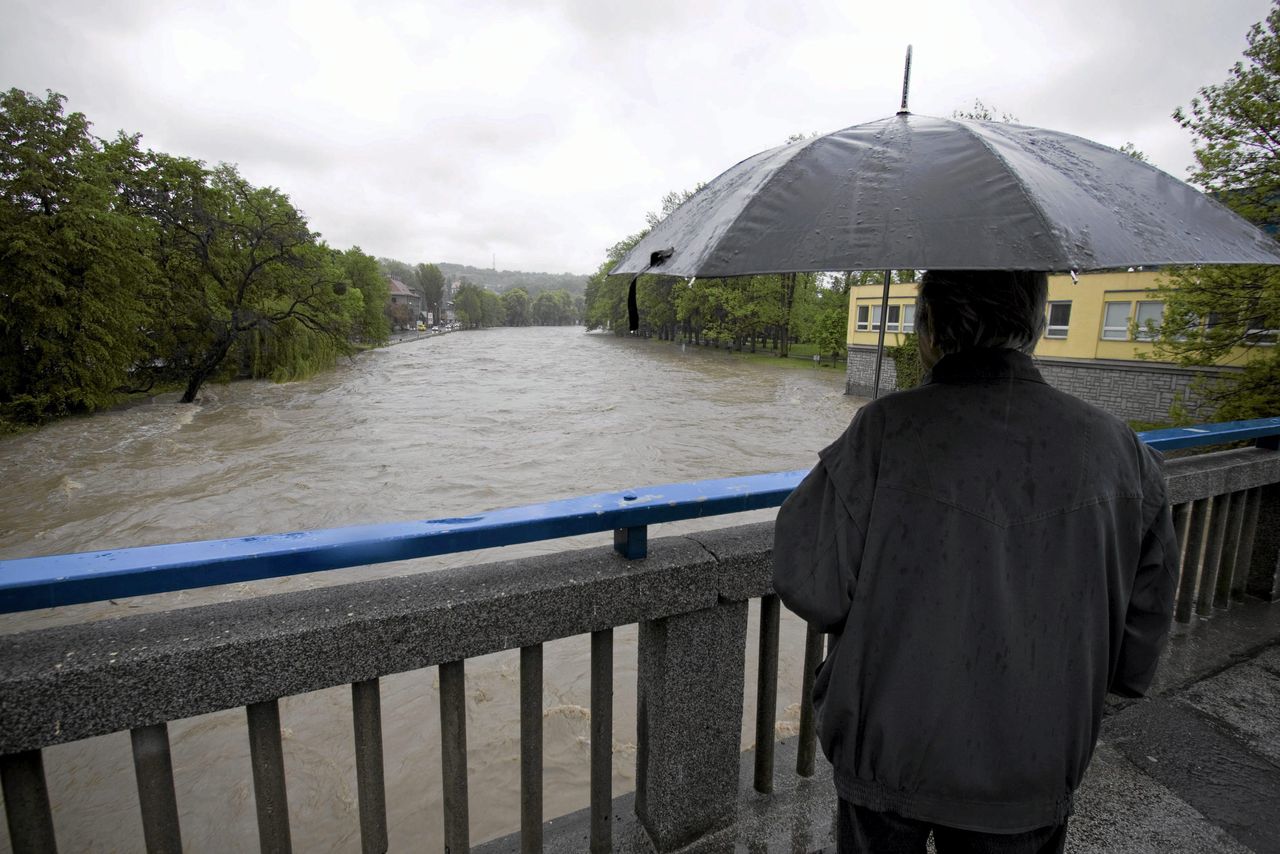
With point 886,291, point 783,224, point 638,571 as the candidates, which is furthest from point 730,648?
point 886,291

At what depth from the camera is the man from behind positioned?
1.14 metres

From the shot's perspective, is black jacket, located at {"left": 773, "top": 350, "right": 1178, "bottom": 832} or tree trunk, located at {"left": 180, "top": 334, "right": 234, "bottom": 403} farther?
tree trunk, located at {"left": 180, "top": 334, "right": 234, "bottom": 403}

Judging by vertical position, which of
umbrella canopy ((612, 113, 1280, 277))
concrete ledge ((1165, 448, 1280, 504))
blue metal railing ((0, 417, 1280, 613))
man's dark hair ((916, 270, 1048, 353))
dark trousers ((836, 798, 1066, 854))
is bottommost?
dark trousers ((836, 798, 1066, 854))

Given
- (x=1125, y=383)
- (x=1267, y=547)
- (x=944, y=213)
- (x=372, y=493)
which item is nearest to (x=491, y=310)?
(x=1125, y=383)

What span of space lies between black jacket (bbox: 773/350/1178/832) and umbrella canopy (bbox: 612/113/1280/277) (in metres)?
0.24

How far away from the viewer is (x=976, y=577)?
114cm

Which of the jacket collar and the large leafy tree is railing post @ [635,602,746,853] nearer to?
the jacket collar

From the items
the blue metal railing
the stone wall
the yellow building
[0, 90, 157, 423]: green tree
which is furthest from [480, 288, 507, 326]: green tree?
the blue metal railing

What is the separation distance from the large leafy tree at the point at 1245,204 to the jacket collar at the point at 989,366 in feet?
26.9

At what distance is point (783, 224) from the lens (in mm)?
1300

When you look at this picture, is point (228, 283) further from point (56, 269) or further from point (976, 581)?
point (976, 581)

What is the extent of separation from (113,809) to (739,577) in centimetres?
570

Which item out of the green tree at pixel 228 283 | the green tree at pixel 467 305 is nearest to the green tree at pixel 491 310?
the green tree at pixel 467 305

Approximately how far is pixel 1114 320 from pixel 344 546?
1168 inches
